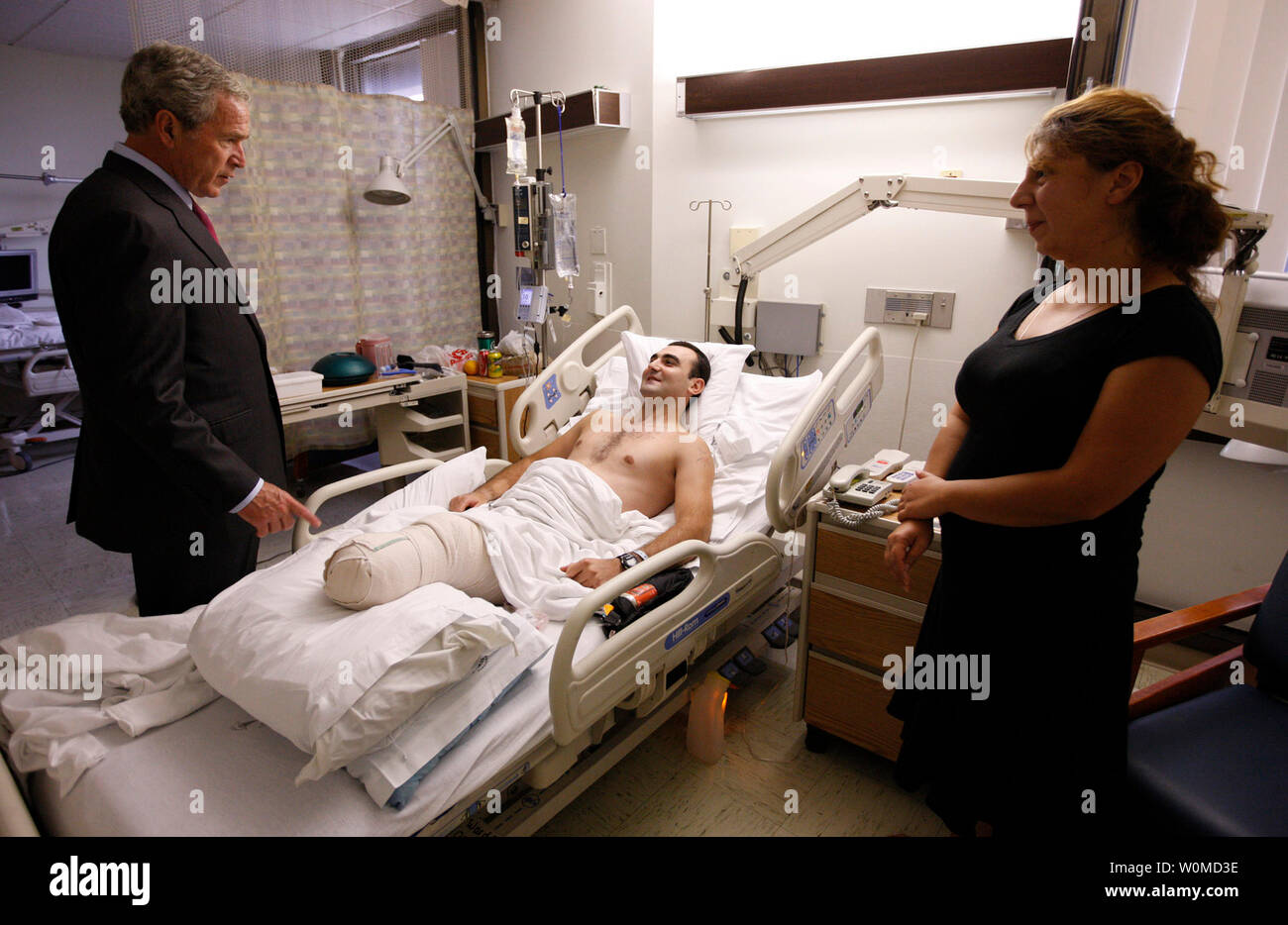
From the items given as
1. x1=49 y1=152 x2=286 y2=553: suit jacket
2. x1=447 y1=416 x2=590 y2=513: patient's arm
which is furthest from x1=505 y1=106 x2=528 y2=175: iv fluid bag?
x1=49 y1=152 x2=286 y2=553: suit jacket

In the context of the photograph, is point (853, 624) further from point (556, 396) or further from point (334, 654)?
point (556, 396)

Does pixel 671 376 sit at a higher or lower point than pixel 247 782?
higher

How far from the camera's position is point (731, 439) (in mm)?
2504

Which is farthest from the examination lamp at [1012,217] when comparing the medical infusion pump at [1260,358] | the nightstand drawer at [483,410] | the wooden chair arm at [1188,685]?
the nightstand drawer at [483,410]

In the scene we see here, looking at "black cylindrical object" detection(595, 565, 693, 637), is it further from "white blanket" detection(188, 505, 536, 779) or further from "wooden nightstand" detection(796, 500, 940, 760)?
"wooden nightstand" detection(796, 500, 940, 760)

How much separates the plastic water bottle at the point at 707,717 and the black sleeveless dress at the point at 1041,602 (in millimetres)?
750

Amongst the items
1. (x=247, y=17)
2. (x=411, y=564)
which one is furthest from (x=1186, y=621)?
(x=247, y=17)

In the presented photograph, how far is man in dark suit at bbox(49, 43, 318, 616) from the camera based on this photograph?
1.58 m

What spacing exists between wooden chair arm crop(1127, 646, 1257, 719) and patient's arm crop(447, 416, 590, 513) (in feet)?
5.80

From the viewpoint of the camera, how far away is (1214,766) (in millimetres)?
1422

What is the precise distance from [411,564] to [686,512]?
0.83m

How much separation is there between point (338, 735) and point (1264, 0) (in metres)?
3.07

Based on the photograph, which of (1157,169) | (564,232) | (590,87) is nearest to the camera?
(1157,169)
